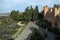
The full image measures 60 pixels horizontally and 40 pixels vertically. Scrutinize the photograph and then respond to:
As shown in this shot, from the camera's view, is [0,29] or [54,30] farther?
[54,30]

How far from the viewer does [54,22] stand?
96.5 ft

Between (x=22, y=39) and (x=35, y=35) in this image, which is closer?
(x=35, y=35)

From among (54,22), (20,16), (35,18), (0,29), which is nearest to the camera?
(0,29)

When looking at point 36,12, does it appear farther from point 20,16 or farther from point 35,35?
point 35,35

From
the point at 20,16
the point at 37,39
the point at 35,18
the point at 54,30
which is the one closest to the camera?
the point at 37,39

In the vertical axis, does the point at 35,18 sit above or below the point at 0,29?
below

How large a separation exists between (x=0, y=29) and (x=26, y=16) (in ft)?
75.8

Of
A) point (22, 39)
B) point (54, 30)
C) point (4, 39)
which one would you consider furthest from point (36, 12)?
point (4, 39)

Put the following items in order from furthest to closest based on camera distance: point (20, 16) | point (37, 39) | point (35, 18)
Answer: point (20, 16) < point (35, 18) < point (37, 39)

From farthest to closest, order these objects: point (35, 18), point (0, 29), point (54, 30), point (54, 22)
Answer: point (35, 18)
point (54, 22)
point (54, 30)
point (0, 29)

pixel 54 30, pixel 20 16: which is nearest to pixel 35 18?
pixel 20 16

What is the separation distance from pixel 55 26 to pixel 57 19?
41.4 inches

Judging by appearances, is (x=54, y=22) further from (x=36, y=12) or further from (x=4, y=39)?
(x=36, y=12)

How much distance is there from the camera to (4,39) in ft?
65.3
